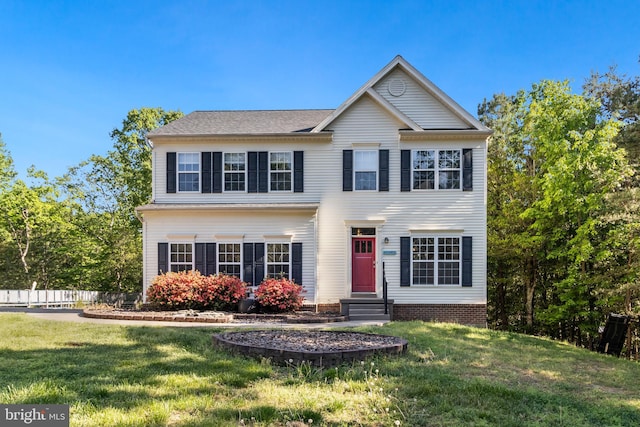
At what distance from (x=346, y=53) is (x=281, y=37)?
2.83 metres

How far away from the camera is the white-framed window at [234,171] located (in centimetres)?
1591

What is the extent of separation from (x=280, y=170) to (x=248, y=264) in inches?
142

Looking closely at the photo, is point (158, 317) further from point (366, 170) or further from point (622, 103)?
point (622, 103)

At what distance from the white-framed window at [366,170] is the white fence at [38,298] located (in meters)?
15.6

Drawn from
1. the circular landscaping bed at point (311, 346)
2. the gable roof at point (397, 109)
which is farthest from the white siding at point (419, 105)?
the circular landscaping bed at point (311, 346)

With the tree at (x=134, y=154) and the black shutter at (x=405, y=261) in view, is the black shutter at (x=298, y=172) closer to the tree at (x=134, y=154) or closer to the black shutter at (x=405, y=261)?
the black shutter at (x=405, y=261)

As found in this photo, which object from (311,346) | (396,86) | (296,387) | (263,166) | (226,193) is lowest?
(311,346)

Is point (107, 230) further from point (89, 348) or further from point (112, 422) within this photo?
point (112, 422)

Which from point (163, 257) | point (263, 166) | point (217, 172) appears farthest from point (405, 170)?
point (163, 257)

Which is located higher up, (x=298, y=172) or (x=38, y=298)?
(x=298, y=172)

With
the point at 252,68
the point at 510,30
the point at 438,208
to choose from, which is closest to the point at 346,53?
the point at 252,68

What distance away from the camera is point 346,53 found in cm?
1612

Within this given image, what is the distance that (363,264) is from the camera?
15.5 m

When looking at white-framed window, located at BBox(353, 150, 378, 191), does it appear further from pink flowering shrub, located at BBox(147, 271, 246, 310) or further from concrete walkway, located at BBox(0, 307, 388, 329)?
pink flowering shrub, located at BBox(147, 271, 246, 310)
